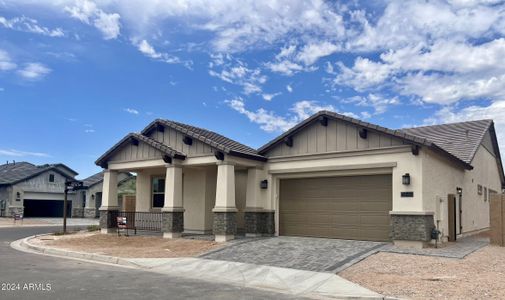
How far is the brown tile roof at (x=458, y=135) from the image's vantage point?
20.7 m

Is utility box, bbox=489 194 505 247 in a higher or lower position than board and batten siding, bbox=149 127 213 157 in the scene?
lower

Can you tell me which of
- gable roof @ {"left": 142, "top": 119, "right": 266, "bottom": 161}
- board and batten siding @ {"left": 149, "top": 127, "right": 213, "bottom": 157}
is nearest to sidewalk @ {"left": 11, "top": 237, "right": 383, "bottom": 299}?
gable roof @ {"left": 142, "top": 119, "right": 266, "bottom": 161}

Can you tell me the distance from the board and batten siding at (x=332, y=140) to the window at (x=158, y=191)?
257 inches

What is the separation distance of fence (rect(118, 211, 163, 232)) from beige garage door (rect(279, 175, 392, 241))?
6397mm

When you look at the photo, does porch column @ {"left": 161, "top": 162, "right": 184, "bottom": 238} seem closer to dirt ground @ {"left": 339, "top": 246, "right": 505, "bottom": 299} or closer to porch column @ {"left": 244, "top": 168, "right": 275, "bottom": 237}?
porch column @ {"left": 244, "top": 168, "right": 275, "bottom": 237}

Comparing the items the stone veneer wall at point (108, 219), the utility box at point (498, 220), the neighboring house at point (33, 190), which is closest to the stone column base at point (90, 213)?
the neighboring house at point (33, 190)

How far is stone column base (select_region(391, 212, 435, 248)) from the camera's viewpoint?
14.0m

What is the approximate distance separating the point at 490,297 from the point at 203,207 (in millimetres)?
13361

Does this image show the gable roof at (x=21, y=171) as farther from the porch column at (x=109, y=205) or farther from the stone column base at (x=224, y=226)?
the stone column base at (x=224, y=226)

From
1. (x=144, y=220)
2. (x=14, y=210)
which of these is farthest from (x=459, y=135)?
(x=14, y=210)

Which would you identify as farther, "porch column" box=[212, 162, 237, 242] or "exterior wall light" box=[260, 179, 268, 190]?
"exterior wall light" box=[260, 179, 268, 190]

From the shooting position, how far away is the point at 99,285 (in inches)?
367

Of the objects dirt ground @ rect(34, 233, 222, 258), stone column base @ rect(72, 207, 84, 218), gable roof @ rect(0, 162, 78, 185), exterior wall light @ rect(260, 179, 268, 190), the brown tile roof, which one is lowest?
stone column base @ rect(72, 207, 84, 218)

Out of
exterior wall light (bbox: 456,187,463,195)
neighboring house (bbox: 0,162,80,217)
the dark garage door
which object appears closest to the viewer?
exterior wall light (bbox: 456,187,463,195)
